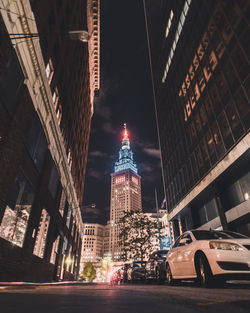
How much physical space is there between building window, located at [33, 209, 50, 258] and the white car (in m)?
12.8

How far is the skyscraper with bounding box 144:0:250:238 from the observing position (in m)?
18.3

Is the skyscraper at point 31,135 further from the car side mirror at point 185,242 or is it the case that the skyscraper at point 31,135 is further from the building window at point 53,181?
the car side mirror at point 185,242

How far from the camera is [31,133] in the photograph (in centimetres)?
1494

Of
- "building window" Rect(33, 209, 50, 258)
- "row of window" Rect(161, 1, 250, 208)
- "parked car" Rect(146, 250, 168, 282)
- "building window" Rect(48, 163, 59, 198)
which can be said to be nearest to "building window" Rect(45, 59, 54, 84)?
"building window" Rect(48, 163, 59, 198)

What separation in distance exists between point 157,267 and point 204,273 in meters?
5.78

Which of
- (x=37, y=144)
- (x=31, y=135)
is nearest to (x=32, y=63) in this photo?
(x=31, y=135)

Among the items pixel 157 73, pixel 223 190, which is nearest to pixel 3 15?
pixel 223 190

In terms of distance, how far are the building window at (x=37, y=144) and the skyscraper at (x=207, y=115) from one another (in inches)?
604

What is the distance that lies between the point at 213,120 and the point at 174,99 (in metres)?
12.1

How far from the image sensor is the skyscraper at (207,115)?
1830 centimetres

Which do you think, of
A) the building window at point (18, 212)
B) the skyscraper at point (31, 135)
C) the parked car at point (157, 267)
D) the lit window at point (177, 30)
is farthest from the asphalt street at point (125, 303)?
the lit window at point (177, 30)

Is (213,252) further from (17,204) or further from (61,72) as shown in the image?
(61,72)

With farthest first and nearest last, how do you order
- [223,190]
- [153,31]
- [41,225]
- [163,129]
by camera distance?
[153,31] < [163,129] < [223,190] < [41,225]

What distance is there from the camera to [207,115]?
23125mm
